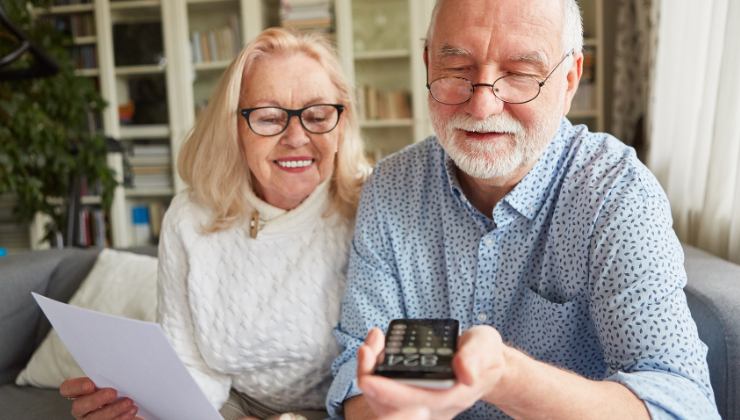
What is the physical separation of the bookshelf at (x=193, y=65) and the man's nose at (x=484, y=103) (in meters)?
2.80

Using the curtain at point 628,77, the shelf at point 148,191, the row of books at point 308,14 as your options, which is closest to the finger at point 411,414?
the curtain at point 628,77

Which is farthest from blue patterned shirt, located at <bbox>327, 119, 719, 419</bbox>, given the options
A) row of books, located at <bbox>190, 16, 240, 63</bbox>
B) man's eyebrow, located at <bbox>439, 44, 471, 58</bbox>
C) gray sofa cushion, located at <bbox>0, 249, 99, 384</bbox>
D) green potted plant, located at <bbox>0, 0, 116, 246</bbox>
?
row of books, located at <bbox>190, 16, 240, 63</bbox>

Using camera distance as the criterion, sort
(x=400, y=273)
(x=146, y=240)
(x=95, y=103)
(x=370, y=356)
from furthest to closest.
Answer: (x=146, y=240) → (x=95, y=103) → (x=400, y=273) → (x=370, y=356)

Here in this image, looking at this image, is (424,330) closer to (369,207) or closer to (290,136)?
(369,207)

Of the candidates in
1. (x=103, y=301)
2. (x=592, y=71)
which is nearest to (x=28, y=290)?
(x=103, y=301)

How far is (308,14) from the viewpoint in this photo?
3.82m

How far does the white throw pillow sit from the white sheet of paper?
0.70m

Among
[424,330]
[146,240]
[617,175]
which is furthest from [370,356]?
[146,240]

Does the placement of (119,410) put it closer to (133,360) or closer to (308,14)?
(133,360)

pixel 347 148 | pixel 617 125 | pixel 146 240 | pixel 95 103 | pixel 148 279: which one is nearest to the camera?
pixel 347 148

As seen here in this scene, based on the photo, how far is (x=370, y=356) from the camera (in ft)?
2.16

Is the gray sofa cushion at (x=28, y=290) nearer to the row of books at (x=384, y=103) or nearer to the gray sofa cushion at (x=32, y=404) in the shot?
the gray sofa cushion at (x=32, y=404)

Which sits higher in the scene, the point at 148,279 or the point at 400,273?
the point at 400,273

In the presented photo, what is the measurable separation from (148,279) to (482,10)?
123cm
